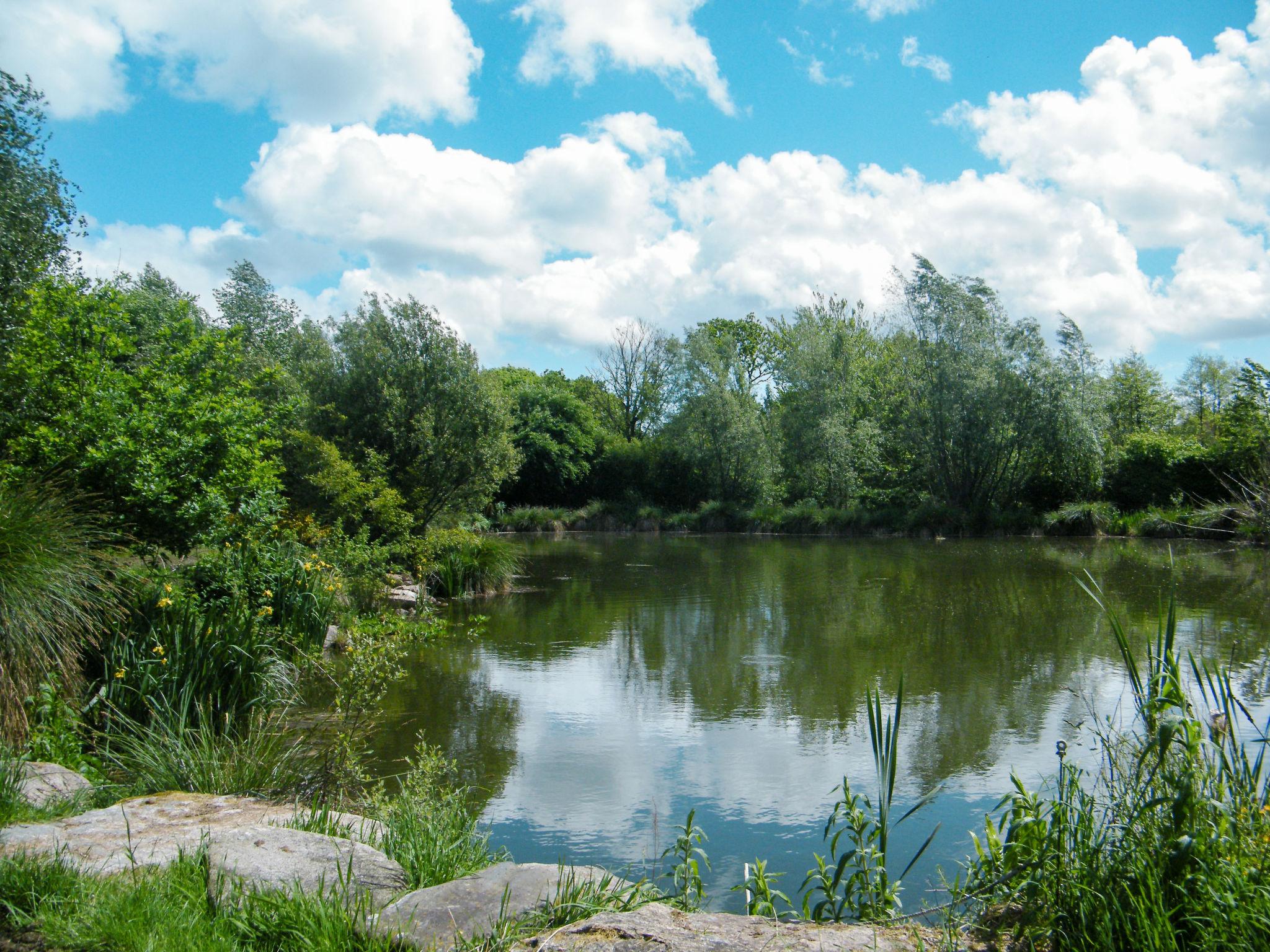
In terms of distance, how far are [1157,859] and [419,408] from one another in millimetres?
16678

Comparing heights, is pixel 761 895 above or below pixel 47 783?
below

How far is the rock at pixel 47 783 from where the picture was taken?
416 centimetres

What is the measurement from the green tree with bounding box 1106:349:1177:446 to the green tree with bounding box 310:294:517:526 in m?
27.7

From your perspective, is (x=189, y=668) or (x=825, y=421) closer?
(x=189, y=668)

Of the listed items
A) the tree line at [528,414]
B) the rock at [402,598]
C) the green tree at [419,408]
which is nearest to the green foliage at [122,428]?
the tree line at [528,414]

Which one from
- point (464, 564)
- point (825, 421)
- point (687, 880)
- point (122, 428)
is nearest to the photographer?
point (687, 880)

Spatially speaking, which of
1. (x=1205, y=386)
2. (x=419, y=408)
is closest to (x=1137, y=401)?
(x=1205, y=386)

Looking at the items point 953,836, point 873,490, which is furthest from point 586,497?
point 953,836

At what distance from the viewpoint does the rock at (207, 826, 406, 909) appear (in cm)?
313

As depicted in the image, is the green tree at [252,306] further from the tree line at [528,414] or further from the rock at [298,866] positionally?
the rock at [298,866]

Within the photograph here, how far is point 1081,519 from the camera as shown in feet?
93.2

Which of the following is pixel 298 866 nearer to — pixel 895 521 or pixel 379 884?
pixel 379 884

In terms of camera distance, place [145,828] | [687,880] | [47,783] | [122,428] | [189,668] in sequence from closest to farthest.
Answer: [145,828]
[687,880]
[47,783]
[189,668]
[122,428]

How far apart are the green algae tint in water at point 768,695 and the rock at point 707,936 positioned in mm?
1234
